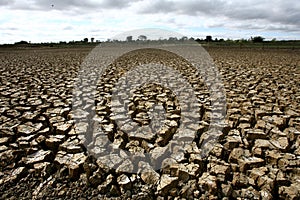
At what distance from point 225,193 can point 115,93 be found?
253cm

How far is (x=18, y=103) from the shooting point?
312 centimetres

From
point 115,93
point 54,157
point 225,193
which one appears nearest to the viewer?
point 225,193

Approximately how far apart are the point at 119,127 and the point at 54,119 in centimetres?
74

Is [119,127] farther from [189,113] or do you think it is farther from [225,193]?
[225,193]

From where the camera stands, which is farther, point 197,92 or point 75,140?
point 197,92

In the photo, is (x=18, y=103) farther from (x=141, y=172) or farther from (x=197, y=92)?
(x=197, y=92)

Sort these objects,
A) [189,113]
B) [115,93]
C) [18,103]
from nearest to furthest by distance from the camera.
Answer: [189,113]
[18,103]
[115,93]

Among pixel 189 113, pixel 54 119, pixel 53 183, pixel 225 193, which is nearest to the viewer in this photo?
pixel 225 193

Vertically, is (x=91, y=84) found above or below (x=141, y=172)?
above

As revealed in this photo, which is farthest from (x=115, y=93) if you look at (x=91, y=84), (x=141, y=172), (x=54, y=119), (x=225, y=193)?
(x=225, y=193)

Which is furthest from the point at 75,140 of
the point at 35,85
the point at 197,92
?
the point at 35,85

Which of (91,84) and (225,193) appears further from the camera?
(91,84)

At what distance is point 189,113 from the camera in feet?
8.90

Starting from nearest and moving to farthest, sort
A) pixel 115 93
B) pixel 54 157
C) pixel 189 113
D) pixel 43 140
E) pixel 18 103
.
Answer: pixel 54 157 < pixel 43 140 < pixel 189 113 < pixel 18 103 < pixel 115 93
